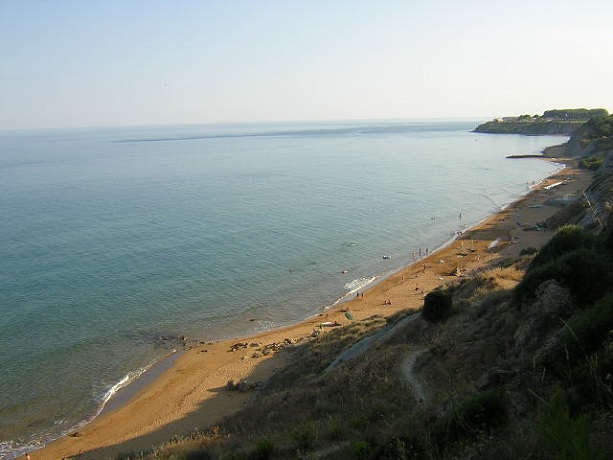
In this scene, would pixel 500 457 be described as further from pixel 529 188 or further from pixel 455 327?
pixel 529 188

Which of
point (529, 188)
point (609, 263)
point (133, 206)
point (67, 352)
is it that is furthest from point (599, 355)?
point (529, 188)

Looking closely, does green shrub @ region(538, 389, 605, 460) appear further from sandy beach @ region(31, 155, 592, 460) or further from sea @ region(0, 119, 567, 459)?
sea @ region(0, 119, 567, 459)

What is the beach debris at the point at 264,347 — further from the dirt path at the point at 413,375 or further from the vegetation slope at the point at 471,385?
the dirt path at the point at 413,375

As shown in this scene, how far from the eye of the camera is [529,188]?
269ft

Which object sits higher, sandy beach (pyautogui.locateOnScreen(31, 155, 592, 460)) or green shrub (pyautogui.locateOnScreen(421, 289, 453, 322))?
green shrub (pyautogui.locateOnScreen(421, 289, 453, 322))

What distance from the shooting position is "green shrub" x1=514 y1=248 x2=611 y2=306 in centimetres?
1259

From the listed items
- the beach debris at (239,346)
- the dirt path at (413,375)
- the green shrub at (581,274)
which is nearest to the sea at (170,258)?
the beach debris at (239,346)

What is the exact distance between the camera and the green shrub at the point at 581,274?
12586 millimetres

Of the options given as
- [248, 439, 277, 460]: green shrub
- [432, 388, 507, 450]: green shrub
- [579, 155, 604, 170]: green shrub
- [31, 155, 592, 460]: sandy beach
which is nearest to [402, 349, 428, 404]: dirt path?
[432, 388, 507, 450]: green shrub

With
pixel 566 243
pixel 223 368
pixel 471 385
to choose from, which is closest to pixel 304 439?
pixel 471 385

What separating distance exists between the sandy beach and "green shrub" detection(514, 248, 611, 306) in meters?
14.3

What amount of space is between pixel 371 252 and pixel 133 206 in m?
40.0

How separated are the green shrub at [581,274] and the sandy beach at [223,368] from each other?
1434 centimetres

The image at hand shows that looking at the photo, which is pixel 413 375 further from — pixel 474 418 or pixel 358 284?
pixel 358 284
